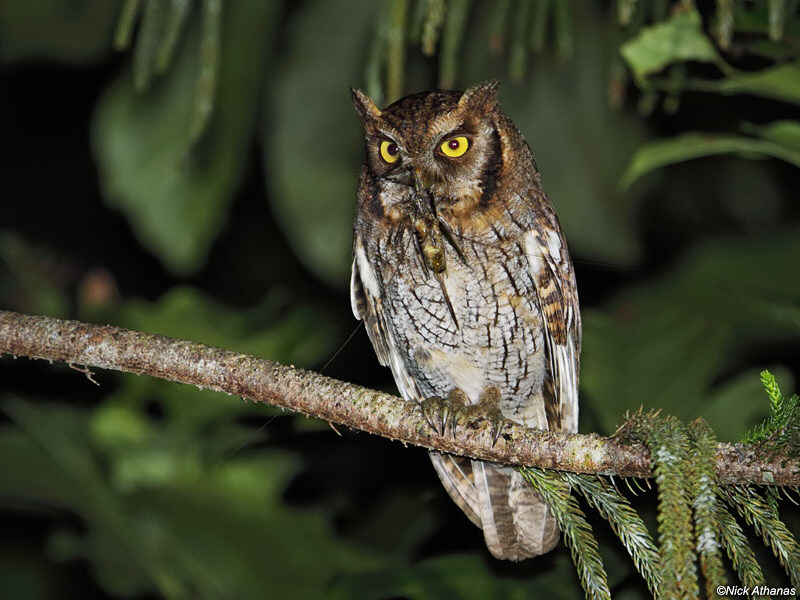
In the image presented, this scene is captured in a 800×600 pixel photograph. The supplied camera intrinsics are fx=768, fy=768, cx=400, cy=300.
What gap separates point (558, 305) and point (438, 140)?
0.50 metres

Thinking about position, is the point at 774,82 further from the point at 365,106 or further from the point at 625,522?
the point at 625,522

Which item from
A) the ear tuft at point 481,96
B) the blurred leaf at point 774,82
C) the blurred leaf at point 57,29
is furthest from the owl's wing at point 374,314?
the blurred leaf at point 57,29

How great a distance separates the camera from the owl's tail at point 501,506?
70.9 inches

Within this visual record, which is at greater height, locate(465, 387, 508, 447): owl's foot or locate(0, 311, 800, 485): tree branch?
locate(0, 311, 800, 485): tree branch

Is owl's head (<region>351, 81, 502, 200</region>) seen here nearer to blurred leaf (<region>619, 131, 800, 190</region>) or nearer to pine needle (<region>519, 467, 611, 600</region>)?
blurred leaf (<region>619, 131, 800, 190</region>)

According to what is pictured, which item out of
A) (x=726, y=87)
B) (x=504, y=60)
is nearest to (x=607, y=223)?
(x=504, y=60)

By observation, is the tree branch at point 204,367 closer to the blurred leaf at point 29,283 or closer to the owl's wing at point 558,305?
the owl's wing at point 558,305

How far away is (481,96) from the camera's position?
167cm

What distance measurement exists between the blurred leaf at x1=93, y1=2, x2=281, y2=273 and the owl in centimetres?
51

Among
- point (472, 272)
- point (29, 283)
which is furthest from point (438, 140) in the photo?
point (29, 283)

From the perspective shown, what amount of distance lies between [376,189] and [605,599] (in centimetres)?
108

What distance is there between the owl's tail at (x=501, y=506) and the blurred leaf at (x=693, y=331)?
287 millimetres

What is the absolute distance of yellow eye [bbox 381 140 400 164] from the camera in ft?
5.45

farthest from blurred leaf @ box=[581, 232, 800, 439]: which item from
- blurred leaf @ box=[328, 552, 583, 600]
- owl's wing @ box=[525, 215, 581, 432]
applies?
blurred leaf @ box=[328, 552, 583, 600]
